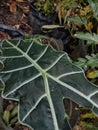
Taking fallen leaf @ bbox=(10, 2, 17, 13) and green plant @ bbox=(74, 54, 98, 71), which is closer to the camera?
green plant @ bbox=(74, 54, 98, 71)

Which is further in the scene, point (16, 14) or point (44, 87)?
point (16, 14)

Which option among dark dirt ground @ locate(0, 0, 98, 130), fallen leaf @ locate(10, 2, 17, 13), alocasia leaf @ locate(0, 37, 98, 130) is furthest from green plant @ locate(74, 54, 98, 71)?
fallen leaf @ locate(10, 2, 17, 13)

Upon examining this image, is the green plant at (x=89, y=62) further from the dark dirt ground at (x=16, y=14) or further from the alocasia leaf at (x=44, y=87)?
the dark dirt ground at (x=16, y=14)

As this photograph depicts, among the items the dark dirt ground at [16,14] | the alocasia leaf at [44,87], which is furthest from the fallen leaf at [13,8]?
the alocasia leaf at [44,87]

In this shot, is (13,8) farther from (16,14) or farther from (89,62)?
(89,62)

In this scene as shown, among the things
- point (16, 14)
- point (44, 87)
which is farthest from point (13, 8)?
point (44, 87)

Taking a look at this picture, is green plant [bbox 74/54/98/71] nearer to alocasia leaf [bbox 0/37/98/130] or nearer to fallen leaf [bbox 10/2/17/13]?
alocasia leaf [bbox 0/37/98/130]

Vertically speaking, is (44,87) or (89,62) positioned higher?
(44,87)

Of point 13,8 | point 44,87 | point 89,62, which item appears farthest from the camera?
point 13,8

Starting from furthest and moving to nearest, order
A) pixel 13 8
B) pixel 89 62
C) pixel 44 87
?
pixel 13 8 → pixel 89 62 → pixel 44 87
